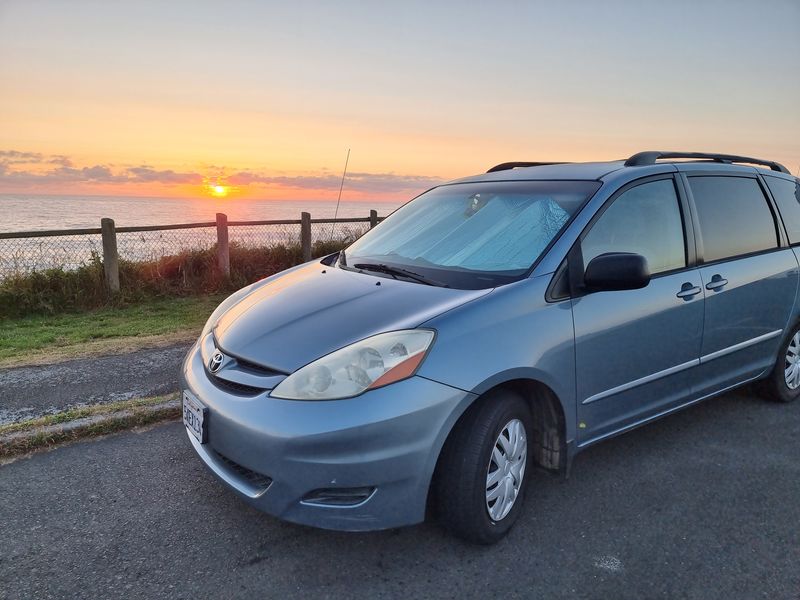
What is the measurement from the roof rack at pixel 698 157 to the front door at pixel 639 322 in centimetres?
15

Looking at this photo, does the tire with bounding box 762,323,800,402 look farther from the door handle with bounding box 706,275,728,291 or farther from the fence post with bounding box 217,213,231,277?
the fence post with bounding box 217,213,231,277

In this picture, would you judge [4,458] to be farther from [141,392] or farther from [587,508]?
[587,508]

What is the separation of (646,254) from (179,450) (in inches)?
114

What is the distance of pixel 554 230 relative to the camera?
115 inches

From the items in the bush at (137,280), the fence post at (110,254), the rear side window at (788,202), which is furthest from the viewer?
the fence post at (110,254)

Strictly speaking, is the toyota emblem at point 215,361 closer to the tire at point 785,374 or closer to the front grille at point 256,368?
the front grille at point 256,368

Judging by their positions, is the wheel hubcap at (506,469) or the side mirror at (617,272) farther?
the side mirror at (617,272)

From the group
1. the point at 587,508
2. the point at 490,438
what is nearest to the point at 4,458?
the point at 490,438

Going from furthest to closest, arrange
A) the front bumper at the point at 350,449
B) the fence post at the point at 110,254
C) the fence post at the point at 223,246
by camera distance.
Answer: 1. the fence post at the point at 223,246
2. the fence post at the point at 110,254
3. the front bumper at the point at 350,449

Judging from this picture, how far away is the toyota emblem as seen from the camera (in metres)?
2.67

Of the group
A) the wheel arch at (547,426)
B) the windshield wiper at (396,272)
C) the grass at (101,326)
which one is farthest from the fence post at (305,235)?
the wheel arch at (547,426)

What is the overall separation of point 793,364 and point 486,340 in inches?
124

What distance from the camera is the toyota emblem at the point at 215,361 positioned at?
267 cm

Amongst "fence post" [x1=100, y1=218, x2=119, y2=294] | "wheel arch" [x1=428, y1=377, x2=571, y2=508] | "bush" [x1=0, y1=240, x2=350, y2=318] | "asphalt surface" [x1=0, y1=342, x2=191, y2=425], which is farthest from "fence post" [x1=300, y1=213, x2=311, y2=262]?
"wheel arch" [x1=428, y1=377, x2=571, y2=508]
